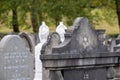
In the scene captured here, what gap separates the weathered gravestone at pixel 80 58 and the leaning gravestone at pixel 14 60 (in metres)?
0.54

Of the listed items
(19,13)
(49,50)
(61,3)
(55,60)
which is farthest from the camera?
(19,13)

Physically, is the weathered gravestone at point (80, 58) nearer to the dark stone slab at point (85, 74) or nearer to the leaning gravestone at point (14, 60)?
the dark stone slab at point (85, 74)

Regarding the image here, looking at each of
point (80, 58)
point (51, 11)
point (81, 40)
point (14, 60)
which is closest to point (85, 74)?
point (80, 58)

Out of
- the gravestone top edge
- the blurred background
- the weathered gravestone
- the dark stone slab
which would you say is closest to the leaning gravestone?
the weathered gravestone

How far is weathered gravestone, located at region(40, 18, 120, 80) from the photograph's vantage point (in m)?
10.7

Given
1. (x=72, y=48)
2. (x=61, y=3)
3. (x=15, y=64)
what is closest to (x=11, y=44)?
(x=15, y=64)

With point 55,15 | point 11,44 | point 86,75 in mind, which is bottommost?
point 86,75

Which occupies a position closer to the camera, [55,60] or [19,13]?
[55,60]

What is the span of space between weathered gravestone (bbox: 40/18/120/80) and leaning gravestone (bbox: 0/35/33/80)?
0.54 m

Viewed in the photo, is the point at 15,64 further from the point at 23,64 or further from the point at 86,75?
the point at 86,75

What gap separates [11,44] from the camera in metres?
10.9

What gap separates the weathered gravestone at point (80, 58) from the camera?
35.2ft

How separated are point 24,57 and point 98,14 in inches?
1009

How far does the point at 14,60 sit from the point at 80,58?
152cm
